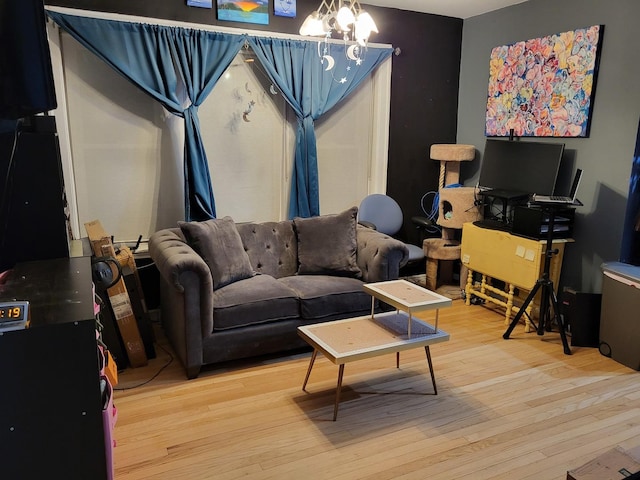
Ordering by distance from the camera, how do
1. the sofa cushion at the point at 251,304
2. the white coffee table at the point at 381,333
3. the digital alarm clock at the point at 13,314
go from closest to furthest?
the digital alarm clock at the point at 13,314, the white coffee table at the point at 381,333, the sofa cushion at the point at 251,304

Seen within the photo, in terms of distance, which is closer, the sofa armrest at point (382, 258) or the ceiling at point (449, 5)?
the sofa armrest at point (382, 258)

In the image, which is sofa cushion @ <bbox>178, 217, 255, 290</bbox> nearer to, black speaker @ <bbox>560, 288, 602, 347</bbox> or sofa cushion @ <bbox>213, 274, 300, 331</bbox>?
sofa cushion @ <bbox>213, 274, 300, 331</bbox>

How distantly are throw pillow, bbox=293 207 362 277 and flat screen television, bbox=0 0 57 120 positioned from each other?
7.28 feet

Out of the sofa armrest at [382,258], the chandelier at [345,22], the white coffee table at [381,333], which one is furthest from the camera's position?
the sofa armrest at [382,258]

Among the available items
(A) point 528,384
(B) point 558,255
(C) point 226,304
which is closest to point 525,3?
(B) point 558,255

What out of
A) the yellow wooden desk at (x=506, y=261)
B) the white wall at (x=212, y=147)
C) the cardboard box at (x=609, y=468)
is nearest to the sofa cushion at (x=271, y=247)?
the white wall at (x=212, y=147)

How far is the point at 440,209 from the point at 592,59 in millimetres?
1633

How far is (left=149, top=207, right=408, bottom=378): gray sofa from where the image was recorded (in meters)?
2.97

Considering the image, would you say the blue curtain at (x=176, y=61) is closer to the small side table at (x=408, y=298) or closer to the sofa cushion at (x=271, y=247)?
the sofa cushion at (x=271, y=247)

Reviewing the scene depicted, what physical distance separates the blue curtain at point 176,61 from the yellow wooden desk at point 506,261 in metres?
2.16

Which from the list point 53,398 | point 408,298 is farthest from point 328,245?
point 53,398

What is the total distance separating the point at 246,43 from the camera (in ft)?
12.8

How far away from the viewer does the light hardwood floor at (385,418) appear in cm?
225

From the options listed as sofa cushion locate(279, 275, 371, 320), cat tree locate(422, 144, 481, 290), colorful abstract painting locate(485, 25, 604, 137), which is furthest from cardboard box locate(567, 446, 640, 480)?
cat tree locate(422, 144, 481, 290)
